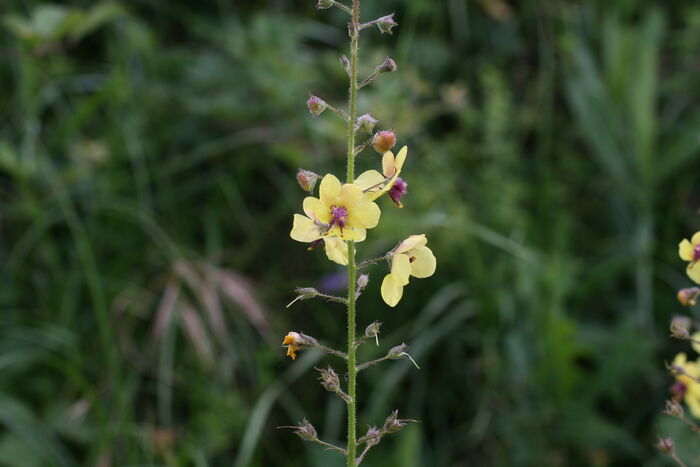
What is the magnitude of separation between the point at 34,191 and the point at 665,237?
2.92 metres

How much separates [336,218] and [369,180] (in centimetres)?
11

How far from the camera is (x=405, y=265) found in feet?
4.28

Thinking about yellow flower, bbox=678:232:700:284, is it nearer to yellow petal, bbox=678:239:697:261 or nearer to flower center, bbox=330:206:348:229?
yellow petal, bbox=678:239:697:261

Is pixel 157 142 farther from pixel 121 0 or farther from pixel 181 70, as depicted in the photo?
pixel 121 0

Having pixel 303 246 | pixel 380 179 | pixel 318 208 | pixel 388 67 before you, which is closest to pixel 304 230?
pixel 318 208

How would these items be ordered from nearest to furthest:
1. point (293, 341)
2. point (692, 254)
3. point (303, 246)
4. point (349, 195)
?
point (349, 195) → point (293, 341) → point (692, 254) → point (303, 246)

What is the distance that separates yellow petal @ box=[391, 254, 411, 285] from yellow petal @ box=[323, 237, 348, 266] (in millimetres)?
84

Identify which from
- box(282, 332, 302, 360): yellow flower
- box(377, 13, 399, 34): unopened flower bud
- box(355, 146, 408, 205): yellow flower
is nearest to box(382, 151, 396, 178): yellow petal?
box(355, 146, 408, 205): yellow flower

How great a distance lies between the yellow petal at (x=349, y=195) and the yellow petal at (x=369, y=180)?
2.1 inches

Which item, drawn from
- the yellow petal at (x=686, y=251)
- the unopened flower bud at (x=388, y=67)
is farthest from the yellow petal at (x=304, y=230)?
the yellow petal at (x=686, y=251)

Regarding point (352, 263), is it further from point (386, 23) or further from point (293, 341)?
point (386, 23)

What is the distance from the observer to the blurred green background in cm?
301

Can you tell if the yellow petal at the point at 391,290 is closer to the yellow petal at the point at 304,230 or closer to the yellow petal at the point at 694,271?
the yellow petal at the point at 304,230

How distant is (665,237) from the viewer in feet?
12.4
